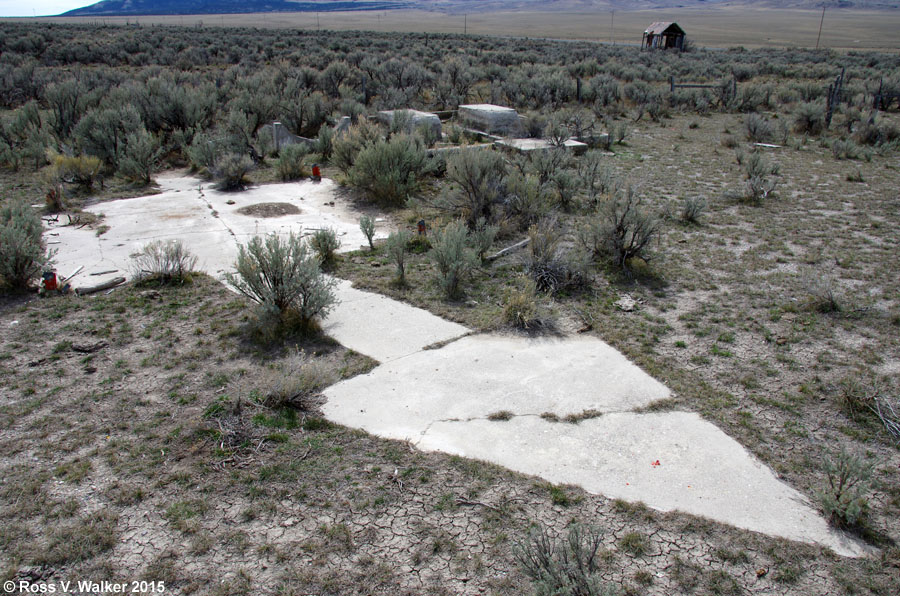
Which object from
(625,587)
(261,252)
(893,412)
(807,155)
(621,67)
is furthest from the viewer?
(621,67)

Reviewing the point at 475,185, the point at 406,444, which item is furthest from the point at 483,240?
the point at 406,444

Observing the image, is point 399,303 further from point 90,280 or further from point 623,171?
point 623,171

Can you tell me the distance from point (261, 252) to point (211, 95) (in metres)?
→ 12.3

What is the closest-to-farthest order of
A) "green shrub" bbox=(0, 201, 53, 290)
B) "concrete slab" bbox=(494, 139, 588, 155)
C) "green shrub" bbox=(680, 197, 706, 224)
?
"green shrub" bbox=(0, 201, 53, 290), "green shrub" bbox=(680, 197, 706, 224), "concrete slab" bbox=(494, 139, 588, 155)

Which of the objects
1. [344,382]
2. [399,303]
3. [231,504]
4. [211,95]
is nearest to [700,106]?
[211,95]

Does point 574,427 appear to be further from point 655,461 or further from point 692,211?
point 692,211

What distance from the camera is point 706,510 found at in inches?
142

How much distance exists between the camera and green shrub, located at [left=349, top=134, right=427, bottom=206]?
10.1 metres

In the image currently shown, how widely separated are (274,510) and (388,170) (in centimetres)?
752

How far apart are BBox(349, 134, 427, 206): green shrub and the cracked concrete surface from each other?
3.65 metres

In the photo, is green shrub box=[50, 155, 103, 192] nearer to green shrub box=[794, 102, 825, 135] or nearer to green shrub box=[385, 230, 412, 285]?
green shrub box=[385, 230, 412, 285]

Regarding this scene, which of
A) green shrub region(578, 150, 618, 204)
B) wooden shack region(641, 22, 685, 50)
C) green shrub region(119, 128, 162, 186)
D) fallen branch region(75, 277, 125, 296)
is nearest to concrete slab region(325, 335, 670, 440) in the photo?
fallen branch region(75, 277, 125, 296)

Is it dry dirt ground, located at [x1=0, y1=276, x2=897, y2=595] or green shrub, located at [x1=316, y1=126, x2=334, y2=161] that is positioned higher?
green shrub, located at [x1=316, y1=126, x2=334, y2=161]

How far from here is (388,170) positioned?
401 inches
